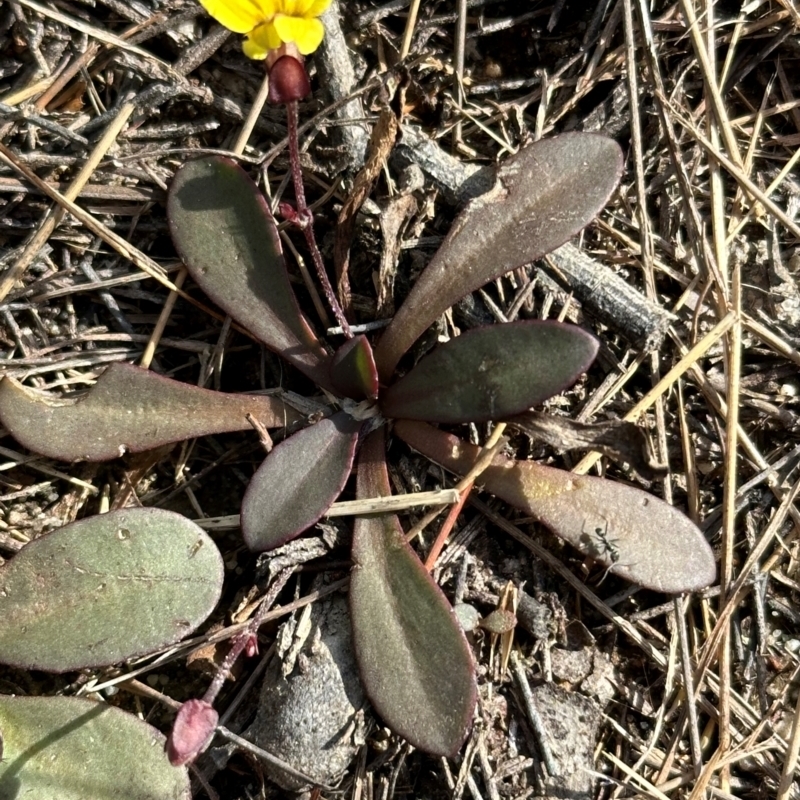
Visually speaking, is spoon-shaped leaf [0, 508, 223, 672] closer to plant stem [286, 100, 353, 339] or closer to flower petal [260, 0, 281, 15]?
plant stem [286, 100, 353, 339]

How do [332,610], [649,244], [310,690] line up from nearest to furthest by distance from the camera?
[310,690] < [332,610] < [649,244]

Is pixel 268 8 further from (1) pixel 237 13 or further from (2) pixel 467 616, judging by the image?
(2) pixel 467 616

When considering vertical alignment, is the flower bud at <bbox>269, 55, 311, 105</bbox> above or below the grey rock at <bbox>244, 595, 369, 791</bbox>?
above

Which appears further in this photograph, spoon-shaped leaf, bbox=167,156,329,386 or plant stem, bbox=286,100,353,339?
spoon-shaped leaf, bbox=167,156,329,386

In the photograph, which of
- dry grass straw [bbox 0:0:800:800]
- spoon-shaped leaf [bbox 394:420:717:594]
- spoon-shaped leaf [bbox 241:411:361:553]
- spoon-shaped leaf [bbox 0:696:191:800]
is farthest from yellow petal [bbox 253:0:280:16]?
spoon-shaped leaf [bbox 0:696:191:800]

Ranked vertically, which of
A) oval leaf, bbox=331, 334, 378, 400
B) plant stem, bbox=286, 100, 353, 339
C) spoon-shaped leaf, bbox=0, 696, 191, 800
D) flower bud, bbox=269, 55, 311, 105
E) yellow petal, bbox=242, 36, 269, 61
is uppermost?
yellow petal, bbox=242, 36, 269, 61

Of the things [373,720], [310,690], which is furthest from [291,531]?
[373,720]

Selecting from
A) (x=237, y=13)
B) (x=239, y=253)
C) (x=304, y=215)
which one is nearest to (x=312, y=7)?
(x=237, y=13)

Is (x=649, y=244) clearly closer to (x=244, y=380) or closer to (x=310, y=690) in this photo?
(x=244, y=380)
